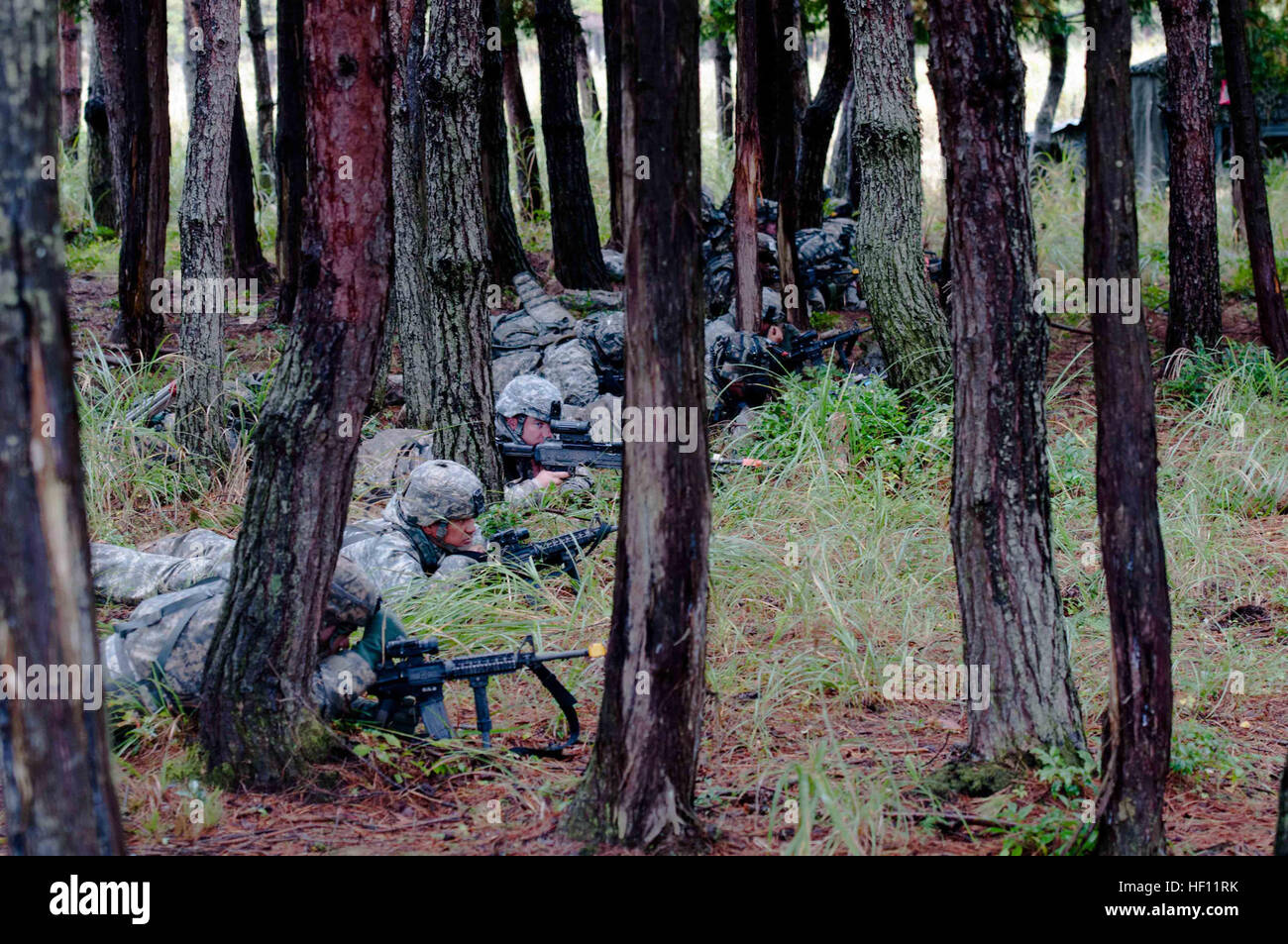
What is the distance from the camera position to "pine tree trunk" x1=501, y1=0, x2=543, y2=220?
585 inches

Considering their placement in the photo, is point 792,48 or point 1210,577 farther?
point 792,48

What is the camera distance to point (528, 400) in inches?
301

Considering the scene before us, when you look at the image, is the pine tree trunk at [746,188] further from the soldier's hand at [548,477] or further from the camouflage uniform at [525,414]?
the soldier's hand at [548,477]

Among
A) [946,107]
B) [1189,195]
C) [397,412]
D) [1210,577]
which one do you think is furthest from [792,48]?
[946,107]

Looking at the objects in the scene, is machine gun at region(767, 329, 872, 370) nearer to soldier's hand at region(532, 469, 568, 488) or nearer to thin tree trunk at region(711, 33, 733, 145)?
soldier's hand at region(532, 469, 568, 488)

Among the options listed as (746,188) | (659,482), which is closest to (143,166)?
(746,188)

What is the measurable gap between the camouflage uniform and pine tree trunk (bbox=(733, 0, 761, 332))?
119 inches

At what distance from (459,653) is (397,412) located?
16.5 ft

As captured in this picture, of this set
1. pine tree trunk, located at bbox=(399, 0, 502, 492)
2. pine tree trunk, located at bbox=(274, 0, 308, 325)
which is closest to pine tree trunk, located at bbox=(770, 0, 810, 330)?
pine tree trunk, located at bbox=(399, 0, 502, 492)

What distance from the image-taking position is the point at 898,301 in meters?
8.37

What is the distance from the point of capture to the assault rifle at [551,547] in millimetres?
5984

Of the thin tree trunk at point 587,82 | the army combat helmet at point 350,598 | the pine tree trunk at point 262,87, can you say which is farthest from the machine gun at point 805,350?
the thin tree trunk at point 587,82

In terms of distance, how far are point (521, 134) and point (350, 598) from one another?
12.0m

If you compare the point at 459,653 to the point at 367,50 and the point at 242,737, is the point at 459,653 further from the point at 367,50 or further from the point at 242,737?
the point at 367,50
